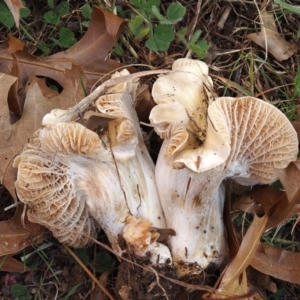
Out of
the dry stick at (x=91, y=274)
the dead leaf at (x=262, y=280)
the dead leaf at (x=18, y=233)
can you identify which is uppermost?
the dead leaf at (x=18, y=233)

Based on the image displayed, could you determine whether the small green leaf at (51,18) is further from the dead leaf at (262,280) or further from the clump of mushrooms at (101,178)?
the dead leaf at (262,280)

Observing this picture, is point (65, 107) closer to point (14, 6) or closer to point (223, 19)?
point (14, 6)

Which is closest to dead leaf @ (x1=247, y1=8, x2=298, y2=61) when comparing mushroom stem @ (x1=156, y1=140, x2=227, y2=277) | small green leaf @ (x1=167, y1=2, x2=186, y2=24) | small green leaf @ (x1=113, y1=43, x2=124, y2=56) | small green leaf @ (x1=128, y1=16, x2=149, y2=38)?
small green leaf @ (x1=167, y1=2, x2=186, y2=24)

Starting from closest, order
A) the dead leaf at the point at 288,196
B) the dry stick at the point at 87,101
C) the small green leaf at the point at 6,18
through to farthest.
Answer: the dead leaf at the point at 288,196 < the dry stick at the point at 87,101 < the small green leaf at the point at 6,18

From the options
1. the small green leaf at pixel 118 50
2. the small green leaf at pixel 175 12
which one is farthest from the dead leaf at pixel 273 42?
the small green leaf at pixel 118 50

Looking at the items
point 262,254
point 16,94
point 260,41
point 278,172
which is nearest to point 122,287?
point 262,254

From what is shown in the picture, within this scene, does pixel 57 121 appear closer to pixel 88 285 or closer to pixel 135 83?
pixel 135 83
